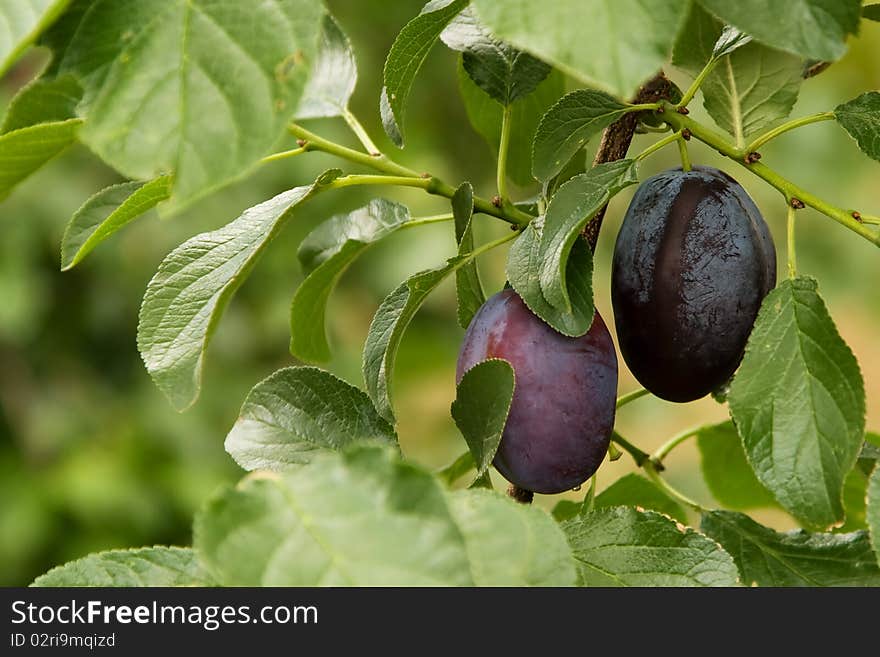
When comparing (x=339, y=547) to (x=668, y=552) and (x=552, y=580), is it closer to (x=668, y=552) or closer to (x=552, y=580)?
(x=552, y=580)

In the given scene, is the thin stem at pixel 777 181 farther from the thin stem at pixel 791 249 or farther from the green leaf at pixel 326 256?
the green leaf at pixel 326 256

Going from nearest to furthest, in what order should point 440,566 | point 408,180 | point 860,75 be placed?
point 440,566
point 408,180
point 860,75

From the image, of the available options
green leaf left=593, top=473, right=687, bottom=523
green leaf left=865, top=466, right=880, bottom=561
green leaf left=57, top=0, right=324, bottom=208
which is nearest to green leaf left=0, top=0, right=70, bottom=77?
green leaf left=57, top=0, right=324, bottom=208

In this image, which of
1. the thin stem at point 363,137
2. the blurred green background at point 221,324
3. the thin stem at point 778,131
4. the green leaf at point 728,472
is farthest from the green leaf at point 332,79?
the blurred green background at point 221,324

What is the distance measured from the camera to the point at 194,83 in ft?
1.18

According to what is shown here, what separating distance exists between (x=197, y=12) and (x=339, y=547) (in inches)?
7.3

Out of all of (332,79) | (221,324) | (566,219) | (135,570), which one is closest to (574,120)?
(566,219)

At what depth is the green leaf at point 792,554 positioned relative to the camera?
22.5 inches

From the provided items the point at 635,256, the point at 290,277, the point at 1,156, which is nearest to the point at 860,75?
the point at 290,277

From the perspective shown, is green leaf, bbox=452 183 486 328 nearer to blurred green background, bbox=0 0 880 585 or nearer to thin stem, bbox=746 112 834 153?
thin stem, bbox=746 112 834 153

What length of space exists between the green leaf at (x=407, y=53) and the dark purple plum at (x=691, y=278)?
0.14 m

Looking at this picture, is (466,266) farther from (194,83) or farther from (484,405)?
(194,83)

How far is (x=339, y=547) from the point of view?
0.34 m
